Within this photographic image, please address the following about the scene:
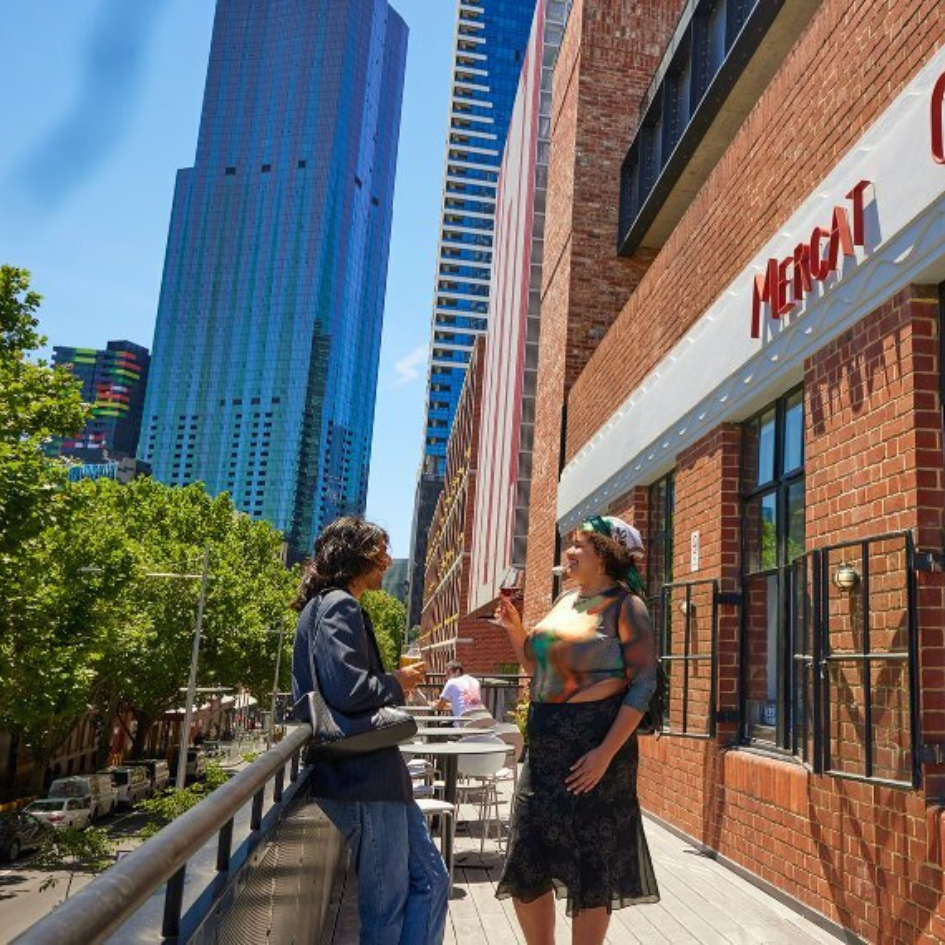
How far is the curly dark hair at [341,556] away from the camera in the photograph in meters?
3.33

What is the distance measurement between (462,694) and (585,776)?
23.1 ft

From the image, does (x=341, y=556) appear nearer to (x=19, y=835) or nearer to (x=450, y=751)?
(x=450, y=751)

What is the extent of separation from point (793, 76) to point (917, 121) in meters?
2.34

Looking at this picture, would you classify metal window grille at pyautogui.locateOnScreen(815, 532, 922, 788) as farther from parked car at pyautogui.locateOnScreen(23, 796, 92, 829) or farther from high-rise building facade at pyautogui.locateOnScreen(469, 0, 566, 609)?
parked car at pyautogui.locateOnScreen(23, 796, 92, 829)

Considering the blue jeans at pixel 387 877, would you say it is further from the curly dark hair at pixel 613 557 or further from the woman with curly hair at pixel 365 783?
the curly dark hair at pixel 613 557

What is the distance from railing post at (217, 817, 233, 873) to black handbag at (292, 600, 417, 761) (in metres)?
0.77

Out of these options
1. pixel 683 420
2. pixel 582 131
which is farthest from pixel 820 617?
pixel 582 131

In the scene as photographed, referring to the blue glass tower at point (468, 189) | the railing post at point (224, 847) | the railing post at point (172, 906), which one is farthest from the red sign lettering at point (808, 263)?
the blue glass tower at point (468, 189)

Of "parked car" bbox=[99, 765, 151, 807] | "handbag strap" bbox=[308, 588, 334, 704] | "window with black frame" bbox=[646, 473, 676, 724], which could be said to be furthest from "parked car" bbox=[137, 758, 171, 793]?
"handbag strap" bbox=[308, 588, 334, 704]

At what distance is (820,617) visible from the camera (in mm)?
5008

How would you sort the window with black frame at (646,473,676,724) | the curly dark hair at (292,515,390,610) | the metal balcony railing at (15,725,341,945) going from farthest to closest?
1. the window with black frame at (646,473,676,724)
2. the curly dark hair at (292,515,390,610)
3. the metal balcony railing at (15,725,341,945)

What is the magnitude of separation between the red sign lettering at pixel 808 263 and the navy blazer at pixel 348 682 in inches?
145

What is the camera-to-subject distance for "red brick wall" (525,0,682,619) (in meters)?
14.7

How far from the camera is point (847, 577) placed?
16.3ft
